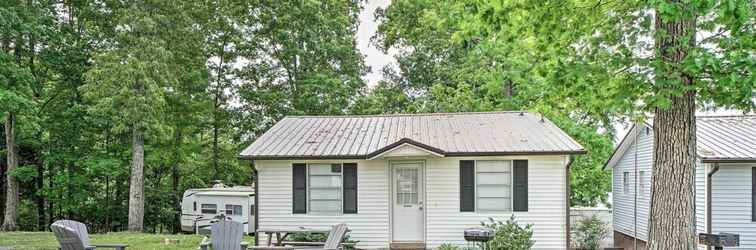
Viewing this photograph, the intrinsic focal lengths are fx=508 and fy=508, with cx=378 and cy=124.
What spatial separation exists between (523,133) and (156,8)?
11.8 m

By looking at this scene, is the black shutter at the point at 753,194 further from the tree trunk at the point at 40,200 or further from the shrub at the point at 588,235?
the tree trunk at the point at 40,200

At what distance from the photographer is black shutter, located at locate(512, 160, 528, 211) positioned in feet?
33.9

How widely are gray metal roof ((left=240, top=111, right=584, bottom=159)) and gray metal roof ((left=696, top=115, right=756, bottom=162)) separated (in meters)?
2.36

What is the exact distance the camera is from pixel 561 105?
696cm

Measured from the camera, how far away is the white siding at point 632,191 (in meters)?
11.8

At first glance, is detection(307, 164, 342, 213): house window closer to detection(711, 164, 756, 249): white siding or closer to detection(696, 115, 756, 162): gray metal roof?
detection(696, 115, 756, 162): gray metal roof

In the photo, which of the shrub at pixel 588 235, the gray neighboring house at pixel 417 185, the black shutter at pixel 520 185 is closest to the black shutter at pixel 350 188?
the gray neighboring house at pixel 417 185

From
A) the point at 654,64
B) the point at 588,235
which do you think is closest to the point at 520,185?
the point at 588,235

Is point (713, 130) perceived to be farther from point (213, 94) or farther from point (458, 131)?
point (213, 94)

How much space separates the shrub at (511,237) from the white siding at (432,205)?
0.44 m

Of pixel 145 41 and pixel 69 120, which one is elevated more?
pixel 145 41

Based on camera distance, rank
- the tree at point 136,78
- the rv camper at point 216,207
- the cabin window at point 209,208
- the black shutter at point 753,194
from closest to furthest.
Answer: the black shutter at point 753,194, the rv camper at point 216,207, the tree at point 136,78, the cabin window at point 209,208

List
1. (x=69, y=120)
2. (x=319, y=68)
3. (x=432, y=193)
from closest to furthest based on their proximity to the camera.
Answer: (x=432, y=193), (x=69, y=120), (x=319, y=68)

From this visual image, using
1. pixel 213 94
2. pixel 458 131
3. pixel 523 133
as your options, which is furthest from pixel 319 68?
pixel 523 133
